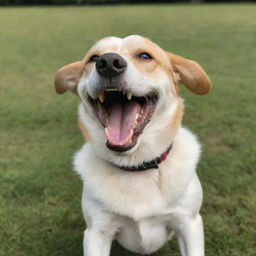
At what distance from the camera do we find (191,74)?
2531 mm

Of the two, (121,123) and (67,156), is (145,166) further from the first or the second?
(67,156)

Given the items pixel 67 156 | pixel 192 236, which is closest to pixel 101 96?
pixel 192 236

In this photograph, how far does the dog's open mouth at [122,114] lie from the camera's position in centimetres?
222

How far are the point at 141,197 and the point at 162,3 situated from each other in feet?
81.3

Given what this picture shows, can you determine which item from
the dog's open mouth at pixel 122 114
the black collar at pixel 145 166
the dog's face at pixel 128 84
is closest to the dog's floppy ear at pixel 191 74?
the dog's face at pixel 128 84

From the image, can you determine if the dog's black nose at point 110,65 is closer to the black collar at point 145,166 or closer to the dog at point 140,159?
the dog at point 140,159

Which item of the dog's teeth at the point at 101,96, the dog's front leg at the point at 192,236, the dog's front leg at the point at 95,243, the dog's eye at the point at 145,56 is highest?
the dog's eye at the point at 145,56

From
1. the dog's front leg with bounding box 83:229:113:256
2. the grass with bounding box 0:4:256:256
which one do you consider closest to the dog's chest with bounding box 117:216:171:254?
the dog's front leg with bounding box 83:229:113:256

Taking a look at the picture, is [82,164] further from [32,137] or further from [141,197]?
[32,137]

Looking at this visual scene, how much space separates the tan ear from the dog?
0.04 metres

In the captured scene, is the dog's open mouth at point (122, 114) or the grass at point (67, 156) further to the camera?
the grass at point (67, 156)

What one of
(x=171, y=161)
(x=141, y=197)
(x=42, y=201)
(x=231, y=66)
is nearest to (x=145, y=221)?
(x=141, y=197)

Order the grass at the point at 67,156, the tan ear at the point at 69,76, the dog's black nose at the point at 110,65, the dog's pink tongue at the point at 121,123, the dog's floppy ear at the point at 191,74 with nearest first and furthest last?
the dog's black nose at the point at 110,65 < the dog's pink tongue at the point at 121,123 < the dog's floppy ear at the point at 191,74 < the tan ear at the point at 69,76 < the grass at the point at 67,156

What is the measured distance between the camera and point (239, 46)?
10016mm
